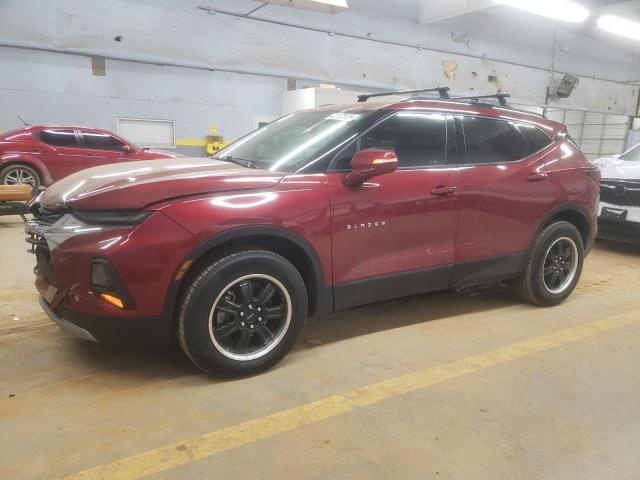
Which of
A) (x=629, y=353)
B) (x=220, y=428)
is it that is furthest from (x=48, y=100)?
(x=629, y=353)

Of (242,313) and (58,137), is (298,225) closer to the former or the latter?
(242,313)

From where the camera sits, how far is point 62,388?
2.41 m

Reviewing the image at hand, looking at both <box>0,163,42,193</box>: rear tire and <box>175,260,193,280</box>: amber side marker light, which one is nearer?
<box>175,260,193,280</box>: amber side marker light

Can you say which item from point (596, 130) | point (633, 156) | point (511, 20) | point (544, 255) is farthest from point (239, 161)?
point (596, 130)

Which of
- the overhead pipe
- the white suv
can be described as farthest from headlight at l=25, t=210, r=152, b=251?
the overhead pipe

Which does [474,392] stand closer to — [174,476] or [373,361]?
[373,361]

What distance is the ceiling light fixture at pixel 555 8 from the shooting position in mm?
9398

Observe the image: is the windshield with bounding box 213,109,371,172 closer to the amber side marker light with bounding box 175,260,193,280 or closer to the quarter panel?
the amber side marker light with bounding box 175,260,193,280

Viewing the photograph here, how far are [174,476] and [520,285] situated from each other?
9.62 feet

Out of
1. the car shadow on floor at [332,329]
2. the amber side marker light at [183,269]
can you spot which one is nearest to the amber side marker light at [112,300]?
the amber side marker light at [183,269]

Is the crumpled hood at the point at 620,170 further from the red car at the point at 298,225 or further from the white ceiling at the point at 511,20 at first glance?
the white ceiling at the point at 511,20

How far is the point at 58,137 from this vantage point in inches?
321

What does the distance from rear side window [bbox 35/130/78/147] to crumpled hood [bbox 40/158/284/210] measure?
6.30m

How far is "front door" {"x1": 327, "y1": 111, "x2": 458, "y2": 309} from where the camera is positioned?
8.95 feet
